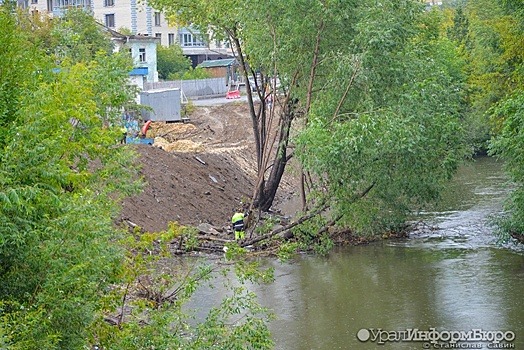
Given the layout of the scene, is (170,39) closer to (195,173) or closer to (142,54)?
(142,54)

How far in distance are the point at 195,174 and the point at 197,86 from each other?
31.6 m

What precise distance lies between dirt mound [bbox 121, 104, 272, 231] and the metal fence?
10.2 m

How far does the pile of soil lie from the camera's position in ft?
109

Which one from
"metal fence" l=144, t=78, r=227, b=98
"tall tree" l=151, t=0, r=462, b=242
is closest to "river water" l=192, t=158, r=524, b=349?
"tall tree" l=151, t=0, r=462, b=242

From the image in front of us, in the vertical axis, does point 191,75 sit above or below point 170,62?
below

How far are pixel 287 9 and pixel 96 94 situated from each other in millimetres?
10718

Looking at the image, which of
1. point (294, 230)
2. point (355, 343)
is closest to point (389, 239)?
point (294, 230)

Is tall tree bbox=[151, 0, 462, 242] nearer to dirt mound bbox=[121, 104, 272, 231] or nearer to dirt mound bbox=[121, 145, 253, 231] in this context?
dirt mound bbox=[121, 104, 272, 231]

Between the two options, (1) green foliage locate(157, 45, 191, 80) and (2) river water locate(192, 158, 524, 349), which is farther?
(1) green foliage locate(157, 45, 191, 80)

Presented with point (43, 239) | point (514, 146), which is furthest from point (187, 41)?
point (43, 239)

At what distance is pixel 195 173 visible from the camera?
131 ft

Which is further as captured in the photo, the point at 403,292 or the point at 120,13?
the point at 120,13

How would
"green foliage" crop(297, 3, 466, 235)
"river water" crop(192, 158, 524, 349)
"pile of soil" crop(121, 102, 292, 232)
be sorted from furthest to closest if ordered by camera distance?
"pile of soil" crop(121, 102, 292, 232), "green foliage" crop(297, 3, 466, 235), "river water" crop(192, 158, 524, 349)

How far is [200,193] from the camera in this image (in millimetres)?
37531
